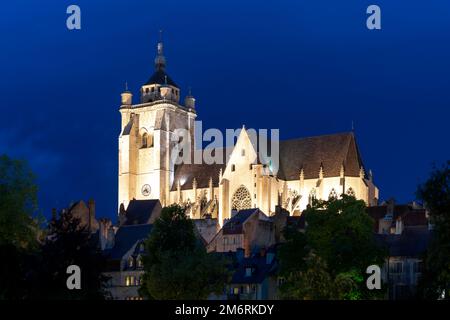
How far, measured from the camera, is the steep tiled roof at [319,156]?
406 ft

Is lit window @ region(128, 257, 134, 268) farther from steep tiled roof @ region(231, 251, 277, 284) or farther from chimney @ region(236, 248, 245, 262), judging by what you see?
steep tiled roof @ region(231, 251, 277, 284)

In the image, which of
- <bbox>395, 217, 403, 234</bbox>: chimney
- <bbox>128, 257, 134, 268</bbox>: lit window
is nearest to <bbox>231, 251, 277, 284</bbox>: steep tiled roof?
<bbox>128, 257, 134, 268</bbox>: lit window

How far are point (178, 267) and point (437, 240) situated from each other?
19200 mm

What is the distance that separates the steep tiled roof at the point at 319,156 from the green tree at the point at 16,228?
200 feet

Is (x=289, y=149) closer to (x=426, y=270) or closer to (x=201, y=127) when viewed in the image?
(x=201, y=127)

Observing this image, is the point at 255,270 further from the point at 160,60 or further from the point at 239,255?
the point at 160,60

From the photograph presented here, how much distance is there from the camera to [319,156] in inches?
5002

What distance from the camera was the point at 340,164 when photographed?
4867 inches

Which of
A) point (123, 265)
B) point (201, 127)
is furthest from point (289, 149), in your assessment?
point (123, 265)

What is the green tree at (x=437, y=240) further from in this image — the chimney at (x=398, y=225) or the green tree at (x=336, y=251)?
the chimney at (x=398, y=225)

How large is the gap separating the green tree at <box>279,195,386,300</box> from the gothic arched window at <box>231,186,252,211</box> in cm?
5377

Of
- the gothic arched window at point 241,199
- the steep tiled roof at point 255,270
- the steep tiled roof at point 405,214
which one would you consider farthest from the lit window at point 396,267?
the gothic arched window at point 241,199
